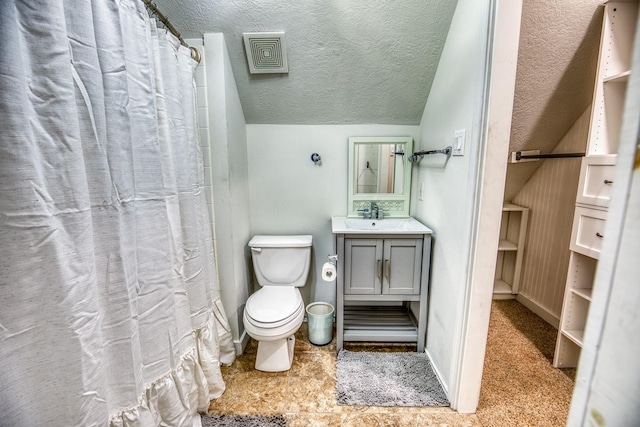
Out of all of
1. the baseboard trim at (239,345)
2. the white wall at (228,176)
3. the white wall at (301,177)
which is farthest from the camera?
the white wall at (301,177)

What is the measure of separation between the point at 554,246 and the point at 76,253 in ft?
9.30

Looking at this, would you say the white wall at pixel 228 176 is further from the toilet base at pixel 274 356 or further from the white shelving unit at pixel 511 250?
the white shelving unit at pixel 511 250

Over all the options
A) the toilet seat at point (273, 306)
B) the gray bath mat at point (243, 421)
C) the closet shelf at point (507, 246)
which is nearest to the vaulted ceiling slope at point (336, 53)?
the toilet seat at point (273, 306)

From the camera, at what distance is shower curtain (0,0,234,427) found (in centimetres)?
71

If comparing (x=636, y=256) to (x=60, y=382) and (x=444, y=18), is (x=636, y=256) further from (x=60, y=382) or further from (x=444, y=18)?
(x=444, y=18)

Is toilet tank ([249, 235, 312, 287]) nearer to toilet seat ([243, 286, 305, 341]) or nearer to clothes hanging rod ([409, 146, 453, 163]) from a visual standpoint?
toilet seat ([243, 286, 305, 341])

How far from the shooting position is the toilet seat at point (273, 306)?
1.64 meters

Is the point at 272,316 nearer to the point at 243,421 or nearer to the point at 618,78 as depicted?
the point at 243,421

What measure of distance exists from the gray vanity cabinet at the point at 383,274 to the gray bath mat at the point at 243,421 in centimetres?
63

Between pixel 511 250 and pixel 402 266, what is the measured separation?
52.4 inches

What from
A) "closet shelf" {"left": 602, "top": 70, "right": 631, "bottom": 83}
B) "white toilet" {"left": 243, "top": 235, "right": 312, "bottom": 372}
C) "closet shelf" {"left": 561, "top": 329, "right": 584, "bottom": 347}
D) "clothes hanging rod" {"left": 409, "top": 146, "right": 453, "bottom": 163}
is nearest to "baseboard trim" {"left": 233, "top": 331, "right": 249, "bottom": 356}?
"white toilet" {"left": 243, "top": 235, "right": 312, "bottom": 372}

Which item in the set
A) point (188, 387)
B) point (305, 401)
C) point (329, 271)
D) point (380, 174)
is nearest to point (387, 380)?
point (305, 401)

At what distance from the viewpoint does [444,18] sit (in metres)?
1.57

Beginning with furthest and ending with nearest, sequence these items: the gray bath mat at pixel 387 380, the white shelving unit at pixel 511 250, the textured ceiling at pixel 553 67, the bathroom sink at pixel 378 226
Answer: the white shelving unit at pixel 511 250, the bathroom sink at pixel 378 226, the gray bath mat at pixel 387 380, the textured ceiling at pixel 553 67
